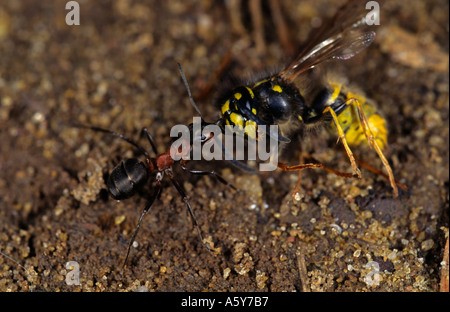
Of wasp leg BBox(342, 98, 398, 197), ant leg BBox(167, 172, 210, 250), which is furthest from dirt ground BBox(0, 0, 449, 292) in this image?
wasp leg BBox(342, 98, 398, 197)

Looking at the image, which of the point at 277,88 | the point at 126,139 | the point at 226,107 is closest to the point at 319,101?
the point at 277,88

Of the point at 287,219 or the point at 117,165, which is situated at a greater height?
the point at 117,165

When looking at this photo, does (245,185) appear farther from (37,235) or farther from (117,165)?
(37,235)

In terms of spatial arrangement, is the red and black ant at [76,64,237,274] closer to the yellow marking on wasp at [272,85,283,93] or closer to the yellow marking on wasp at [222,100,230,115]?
the yellow marking on wasp at [222,100,230,115]

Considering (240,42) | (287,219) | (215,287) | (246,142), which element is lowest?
(215,287)

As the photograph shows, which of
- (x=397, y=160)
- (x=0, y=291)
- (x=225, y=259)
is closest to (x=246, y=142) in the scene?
(x=225, y=259)

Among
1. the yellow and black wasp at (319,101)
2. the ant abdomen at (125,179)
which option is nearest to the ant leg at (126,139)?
the ant abdomen at (125,179)

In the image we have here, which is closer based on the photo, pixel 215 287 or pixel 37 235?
pixel 215 287
